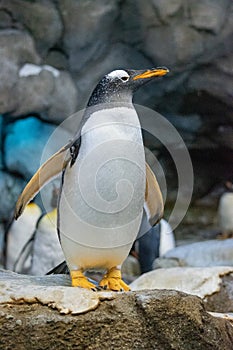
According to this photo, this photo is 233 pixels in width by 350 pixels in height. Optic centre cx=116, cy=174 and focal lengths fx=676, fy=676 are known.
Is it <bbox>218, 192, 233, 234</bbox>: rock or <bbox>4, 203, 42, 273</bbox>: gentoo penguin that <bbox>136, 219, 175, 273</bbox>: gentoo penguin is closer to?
<bbox>4, 203, 42, 273</bbox>: gentoo penguin

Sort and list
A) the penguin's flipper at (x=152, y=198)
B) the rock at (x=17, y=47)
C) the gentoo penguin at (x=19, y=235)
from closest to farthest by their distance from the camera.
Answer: the penguin's flipper at (x=152, y=198) < the gentoo penguin at (x=19, y=235) < the rock at (x=17, y=47)

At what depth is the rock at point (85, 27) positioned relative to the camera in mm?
5211

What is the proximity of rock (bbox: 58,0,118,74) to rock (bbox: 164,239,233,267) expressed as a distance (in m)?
2.01

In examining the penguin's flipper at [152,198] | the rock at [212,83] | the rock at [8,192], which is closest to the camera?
the penguin's flipper at [152,198]

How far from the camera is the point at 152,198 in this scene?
1934 mm

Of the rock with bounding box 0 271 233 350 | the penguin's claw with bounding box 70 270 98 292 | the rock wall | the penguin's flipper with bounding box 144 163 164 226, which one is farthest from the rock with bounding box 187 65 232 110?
the rock with bounding box 0 271 233 350

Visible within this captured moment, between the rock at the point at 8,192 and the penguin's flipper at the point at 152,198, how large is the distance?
136 inches

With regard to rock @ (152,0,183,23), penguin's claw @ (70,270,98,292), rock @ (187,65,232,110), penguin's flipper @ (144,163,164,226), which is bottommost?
rock @ (187,65,232,110)

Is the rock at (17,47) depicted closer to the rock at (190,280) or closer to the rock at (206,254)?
the rock at (206,254)

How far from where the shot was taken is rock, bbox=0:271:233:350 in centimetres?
143

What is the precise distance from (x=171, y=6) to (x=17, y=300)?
425cm

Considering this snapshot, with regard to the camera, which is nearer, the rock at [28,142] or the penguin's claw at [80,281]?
the penguin's claw at [80,281]

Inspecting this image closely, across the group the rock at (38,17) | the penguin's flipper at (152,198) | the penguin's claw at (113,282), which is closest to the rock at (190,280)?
the penguin's flipper at (152,198)

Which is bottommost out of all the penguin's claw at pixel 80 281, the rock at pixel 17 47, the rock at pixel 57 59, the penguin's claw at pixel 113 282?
the rock at pixel 57 59
